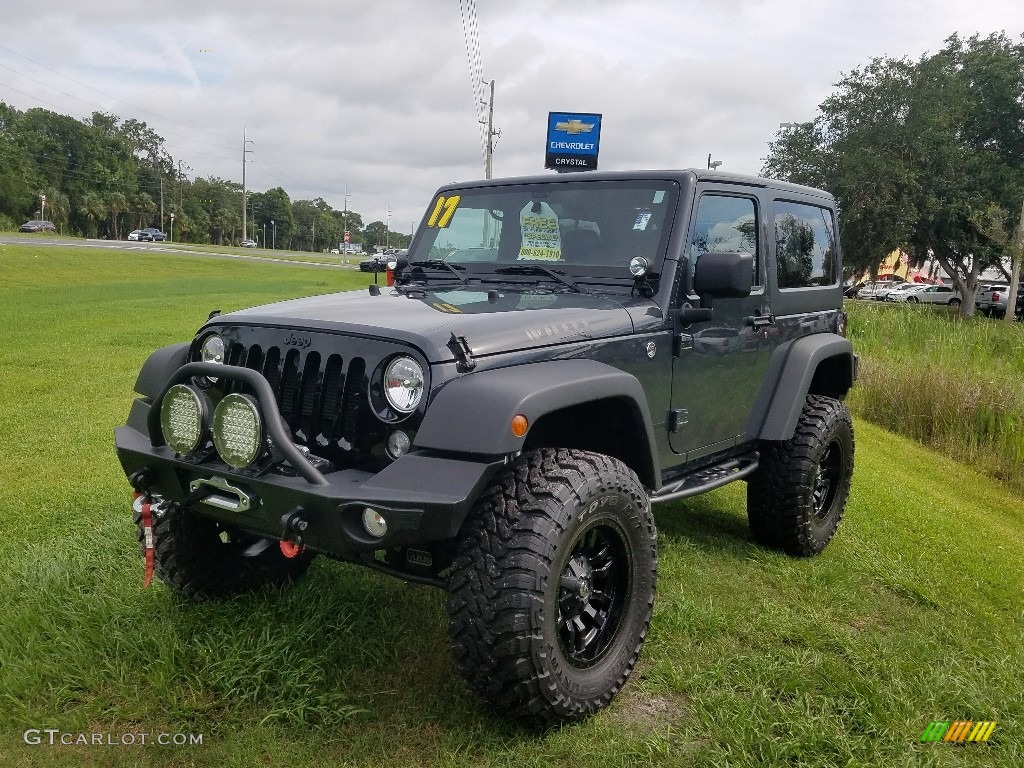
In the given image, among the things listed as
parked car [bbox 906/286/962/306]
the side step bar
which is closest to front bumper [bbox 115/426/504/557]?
the side step bar

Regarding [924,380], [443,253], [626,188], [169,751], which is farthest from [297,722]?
[924,380]

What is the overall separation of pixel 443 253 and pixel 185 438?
1.83m

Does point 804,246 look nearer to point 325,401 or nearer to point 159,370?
point 325,401

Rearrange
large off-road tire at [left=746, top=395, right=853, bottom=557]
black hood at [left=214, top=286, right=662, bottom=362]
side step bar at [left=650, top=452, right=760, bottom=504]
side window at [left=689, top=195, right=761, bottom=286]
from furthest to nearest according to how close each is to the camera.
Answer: large off-road tire at [left=746, top=395, right=853, bottom=557], side window at [left=689, top=195, right=761, bottom=286], side step bar at [left=650, top=452, right=760, bottom=504], black hood at [left=214, top=286, right=662, bottom=362]

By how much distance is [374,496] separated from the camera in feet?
7.71

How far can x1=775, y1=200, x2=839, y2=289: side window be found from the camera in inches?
173

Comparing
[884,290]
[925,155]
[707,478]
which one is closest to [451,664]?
[707,478]

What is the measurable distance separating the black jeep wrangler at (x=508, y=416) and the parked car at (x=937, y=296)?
124 feet

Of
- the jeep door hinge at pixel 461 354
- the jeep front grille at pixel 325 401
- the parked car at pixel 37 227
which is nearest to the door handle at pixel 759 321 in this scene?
the jeep door hinge at pixel 461 354

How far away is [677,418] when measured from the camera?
358 cm

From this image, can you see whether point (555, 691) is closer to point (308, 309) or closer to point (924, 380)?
point (308, 309)

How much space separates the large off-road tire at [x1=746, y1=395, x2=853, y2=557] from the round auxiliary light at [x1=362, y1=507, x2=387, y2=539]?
2.65 metres

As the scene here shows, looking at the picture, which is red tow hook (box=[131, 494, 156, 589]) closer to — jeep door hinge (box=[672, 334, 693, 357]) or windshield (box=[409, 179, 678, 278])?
windshield (box=[409, 179, 678, 278])

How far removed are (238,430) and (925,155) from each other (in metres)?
30.9
